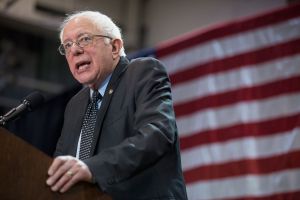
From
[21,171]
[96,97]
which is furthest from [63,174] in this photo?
[96,97]

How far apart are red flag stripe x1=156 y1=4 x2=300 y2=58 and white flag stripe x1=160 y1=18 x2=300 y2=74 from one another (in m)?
0.03

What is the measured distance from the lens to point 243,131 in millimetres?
3793

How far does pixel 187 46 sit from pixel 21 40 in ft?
10.7

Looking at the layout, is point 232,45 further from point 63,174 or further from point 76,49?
point 63,174

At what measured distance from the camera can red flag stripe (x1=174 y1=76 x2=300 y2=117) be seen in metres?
3.63

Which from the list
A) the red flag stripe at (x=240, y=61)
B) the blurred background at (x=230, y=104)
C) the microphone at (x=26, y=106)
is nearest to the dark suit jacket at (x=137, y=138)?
the microphone at (x=26, y=106)

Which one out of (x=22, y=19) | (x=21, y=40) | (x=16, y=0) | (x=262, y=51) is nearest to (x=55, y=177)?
A: (x=262, y=51)

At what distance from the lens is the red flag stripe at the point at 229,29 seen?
3758 mm

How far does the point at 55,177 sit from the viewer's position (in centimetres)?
147

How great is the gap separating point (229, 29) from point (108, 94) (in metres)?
2.22

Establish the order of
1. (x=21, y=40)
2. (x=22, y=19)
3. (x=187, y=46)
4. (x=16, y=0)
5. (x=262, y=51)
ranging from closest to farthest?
(x=262, y=51) < (x=187, y=46) < (x=16, y=0) < (x=22, y=19) < (x=21, y=40)

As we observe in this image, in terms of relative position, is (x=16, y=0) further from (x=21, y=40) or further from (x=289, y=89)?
(x=289, y=89)

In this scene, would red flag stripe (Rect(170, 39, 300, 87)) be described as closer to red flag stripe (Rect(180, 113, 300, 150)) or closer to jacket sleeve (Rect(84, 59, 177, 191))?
red flag stripe (Rect(180, 113, 300, 150))

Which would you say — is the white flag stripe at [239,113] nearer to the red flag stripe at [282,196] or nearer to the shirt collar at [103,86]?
the red flag stripe at [282,196]
